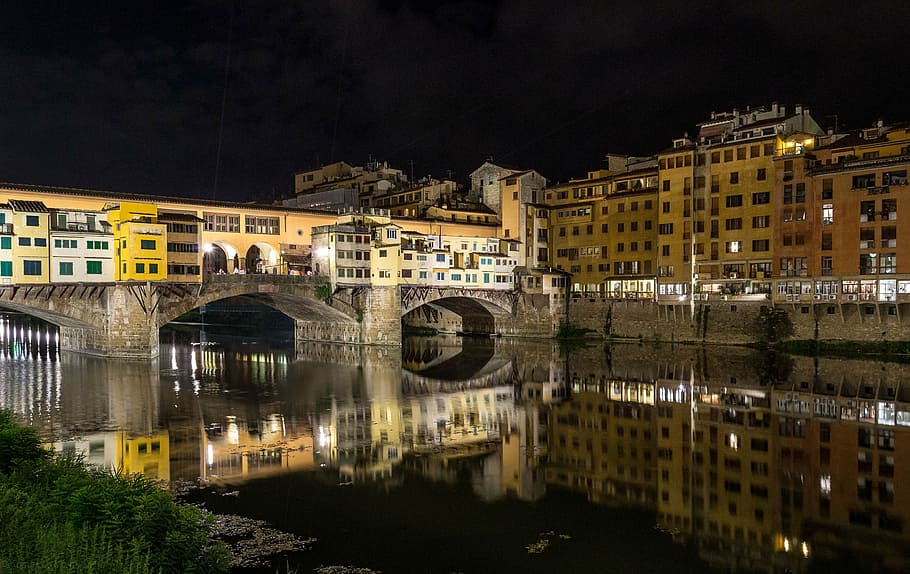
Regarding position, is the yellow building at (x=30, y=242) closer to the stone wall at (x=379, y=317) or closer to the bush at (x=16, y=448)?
the stone wall at (x=379, y=317)

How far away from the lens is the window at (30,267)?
42.8 metres

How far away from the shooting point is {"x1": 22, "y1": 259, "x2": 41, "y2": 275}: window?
42.8m

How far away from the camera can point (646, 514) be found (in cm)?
1582

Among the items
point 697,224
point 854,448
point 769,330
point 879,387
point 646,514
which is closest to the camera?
point 646,514

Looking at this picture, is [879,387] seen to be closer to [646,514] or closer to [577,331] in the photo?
[646,514]

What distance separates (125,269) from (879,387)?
44.7 metres

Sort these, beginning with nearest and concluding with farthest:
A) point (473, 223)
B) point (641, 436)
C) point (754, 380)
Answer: point (641, 436), point (754, 380), point (473, 223)

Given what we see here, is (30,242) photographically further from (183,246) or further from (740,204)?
(740,204)

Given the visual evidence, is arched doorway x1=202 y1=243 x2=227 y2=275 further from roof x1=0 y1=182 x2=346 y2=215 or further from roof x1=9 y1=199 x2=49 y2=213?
roof x1=9 y1=199 x2=49 y2=213

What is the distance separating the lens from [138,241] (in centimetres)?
4469

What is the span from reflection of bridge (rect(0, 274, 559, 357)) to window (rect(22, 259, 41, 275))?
0.93 meters

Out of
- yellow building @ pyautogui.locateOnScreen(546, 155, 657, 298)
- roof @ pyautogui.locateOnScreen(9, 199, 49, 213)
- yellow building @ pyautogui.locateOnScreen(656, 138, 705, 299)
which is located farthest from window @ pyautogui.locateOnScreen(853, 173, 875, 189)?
roof @ pyautogui.locateOnScreen(9, 199, 49, 213)

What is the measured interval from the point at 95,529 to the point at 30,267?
1579 inches

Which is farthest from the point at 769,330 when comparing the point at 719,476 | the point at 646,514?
the point at 646,514
